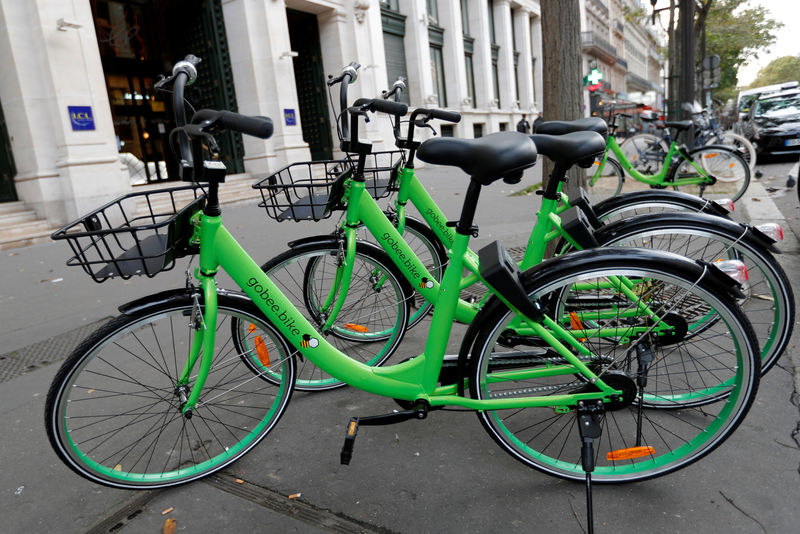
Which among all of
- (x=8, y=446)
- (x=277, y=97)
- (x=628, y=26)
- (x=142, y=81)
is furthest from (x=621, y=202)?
(x=628, y=26)

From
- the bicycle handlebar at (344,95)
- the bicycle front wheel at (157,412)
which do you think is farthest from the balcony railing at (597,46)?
the bicycle front wheel at (157,412)

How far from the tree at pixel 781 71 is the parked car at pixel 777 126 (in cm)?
8560

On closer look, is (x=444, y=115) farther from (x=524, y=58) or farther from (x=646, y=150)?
(x=524, y=58)

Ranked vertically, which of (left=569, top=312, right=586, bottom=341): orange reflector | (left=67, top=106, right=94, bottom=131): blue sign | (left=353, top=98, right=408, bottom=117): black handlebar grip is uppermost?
(left=67, top=106, right=94, bottom=131): blue sign

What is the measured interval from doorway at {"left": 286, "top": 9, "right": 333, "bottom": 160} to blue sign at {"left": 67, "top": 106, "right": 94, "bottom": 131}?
7.23 metres

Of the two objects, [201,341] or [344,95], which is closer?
[201,341]

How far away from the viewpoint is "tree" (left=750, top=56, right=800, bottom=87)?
82012mm

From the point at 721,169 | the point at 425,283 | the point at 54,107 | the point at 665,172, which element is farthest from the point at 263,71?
the point at 425,283

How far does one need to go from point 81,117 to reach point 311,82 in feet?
27.1

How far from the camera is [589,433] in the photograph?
193 centimetres

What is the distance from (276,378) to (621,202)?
7.01 ft

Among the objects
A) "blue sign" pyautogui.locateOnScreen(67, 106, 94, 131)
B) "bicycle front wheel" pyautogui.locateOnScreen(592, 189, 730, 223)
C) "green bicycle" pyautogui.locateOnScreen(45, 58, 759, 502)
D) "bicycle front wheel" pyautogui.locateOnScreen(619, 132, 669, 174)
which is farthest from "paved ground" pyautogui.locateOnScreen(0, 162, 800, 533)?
"blue sign" pyautogui.locateOnScreen(67, 106, 94, 131)

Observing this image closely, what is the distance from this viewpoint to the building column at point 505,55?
1097 inches

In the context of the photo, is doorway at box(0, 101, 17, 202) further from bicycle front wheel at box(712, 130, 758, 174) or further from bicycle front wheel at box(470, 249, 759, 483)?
bicycle front wheel at box(712, 130, 758, 174)
